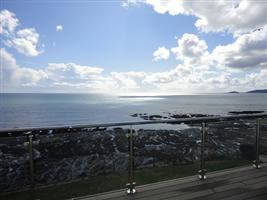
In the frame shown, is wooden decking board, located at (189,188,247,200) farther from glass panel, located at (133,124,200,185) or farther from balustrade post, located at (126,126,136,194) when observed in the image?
balustrade post, located at (126,126,136,194)

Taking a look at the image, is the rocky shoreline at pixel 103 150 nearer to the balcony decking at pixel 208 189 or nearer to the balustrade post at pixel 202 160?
the balustrade post at pixel 202 160

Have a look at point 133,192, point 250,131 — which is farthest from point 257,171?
point 133,192

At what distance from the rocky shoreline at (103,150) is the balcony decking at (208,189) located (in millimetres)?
267

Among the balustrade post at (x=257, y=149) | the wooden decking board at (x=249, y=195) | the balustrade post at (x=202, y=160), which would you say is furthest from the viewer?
the balustrade post at (x=257, y=149)

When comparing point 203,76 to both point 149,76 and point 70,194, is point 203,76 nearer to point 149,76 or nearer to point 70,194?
point 149,76

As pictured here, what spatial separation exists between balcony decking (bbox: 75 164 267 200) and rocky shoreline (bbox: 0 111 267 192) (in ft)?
0.88

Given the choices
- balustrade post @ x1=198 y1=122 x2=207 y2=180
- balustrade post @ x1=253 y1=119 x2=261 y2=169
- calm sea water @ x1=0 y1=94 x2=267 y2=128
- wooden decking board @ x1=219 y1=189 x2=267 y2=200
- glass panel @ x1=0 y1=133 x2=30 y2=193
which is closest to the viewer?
glass panel @ x1=0 y1=133 x2=30 y2=193

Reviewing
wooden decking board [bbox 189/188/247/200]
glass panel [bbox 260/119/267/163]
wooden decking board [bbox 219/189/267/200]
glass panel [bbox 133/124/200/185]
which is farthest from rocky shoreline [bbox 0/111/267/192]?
wooden decking board [bbox 219/189/267/200]

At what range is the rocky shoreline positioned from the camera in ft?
7.16

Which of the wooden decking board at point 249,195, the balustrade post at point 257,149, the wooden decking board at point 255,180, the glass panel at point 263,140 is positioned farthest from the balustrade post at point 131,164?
the glass panel at point 263,140

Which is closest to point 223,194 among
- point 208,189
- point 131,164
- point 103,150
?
point 208,189

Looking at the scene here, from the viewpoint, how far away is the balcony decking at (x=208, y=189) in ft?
7.50

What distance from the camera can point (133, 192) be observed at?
243cm

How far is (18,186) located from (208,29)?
1136 cm
